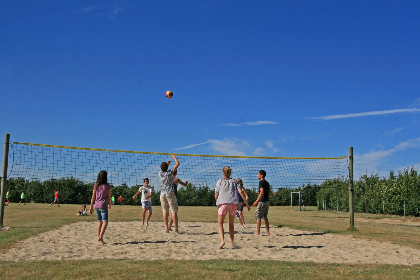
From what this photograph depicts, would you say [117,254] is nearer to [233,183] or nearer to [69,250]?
[69,250]

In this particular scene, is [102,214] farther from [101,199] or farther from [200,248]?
[200,248]

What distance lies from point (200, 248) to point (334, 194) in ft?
115

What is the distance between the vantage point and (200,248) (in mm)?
7441

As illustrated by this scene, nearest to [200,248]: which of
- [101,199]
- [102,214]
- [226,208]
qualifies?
[226,208]

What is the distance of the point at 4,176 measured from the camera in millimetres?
10836

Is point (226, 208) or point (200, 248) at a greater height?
point (226, 208)

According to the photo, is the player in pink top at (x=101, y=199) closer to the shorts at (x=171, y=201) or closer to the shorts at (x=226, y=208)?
the shorts at (x=171, y=201)

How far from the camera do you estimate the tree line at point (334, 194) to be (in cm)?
2891

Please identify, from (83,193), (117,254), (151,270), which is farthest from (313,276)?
(83,193)

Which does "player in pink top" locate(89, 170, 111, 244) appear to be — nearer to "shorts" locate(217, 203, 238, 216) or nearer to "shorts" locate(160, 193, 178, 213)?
"shorts" locate(160, 193, 178, 213)

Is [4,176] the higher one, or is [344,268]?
[4,176]

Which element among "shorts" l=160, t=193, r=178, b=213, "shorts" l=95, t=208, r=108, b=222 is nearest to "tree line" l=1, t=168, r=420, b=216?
"shorts" l=160, t=193, r=178, b=213

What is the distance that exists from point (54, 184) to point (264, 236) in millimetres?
46190

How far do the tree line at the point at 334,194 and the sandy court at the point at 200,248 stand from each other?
8478 mm
